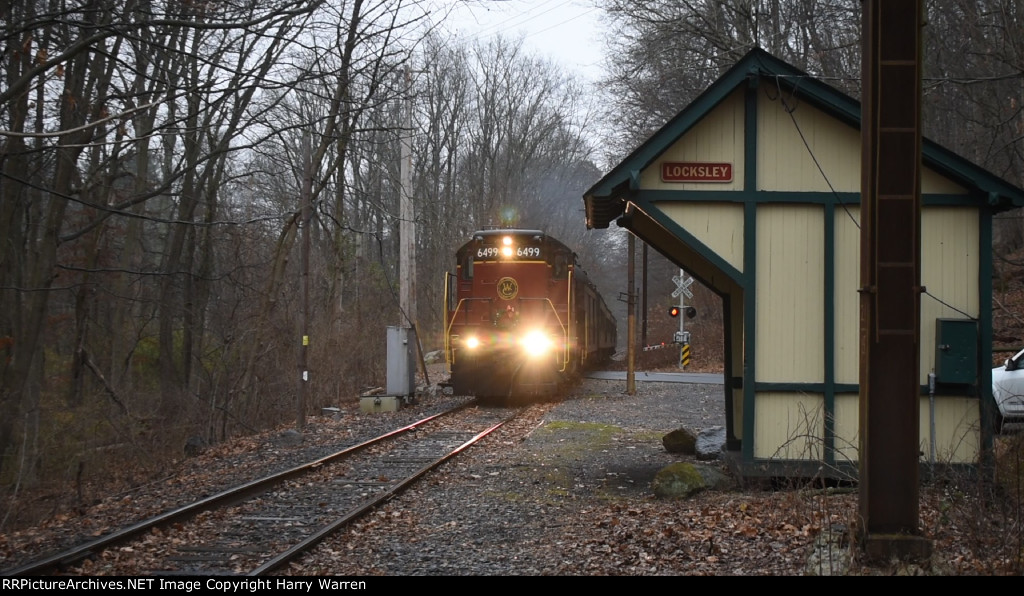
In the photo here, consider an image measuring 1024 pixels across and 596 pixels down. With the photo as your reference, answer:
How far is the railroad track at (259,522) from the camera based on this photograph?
7105mm

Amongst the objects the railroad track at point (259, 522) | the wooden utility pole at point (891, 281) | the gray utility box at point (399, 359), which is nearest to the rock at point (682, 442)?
the railroad track at point (259, 522)

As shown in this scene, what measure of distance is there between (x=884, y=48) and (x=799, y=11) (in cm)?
2472

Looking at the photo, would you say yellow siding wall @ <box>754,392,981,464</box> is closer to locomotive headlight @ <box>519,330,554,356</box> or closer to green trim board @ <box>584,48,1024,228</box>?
green trim board @ <box>584,48,1024,228</box>

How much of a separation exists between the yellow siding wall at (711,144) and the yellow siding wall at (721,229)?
0.43 meters

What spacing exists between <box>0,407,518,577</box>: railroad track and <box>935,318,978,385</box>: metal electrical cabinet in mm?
5994

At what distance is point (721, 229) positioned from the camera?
9.84m

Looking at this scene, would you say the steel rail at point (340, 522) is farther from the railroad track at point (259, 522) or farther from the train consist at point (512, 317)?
the train consist at point (512, 317)

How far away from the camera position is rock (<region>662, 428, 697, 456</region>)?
12.8m

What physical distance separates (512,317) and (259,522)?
38.6ft

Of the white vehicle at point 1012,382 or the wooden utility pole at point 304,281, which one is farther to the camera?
the wooden utility pole at point 304,281

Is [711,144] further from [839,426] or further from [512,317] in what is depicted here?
[512,317]

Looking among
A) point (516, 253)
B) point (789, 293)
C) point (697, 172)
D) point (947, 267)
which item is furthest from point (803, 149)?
point (516, 253)

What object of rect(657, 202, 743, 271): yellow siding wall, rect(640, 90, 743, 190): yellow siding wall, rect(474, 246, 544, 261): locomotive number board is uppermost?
rect(640, 90, 743, 190): yellow siding wall

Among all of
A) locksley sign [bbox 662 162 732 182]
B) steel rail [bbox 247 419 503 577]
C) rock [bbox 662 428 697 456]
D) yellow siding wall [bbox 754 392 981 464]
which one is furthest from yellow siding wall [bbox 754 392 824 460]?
steel rail [bbox 247 419 503 577]
